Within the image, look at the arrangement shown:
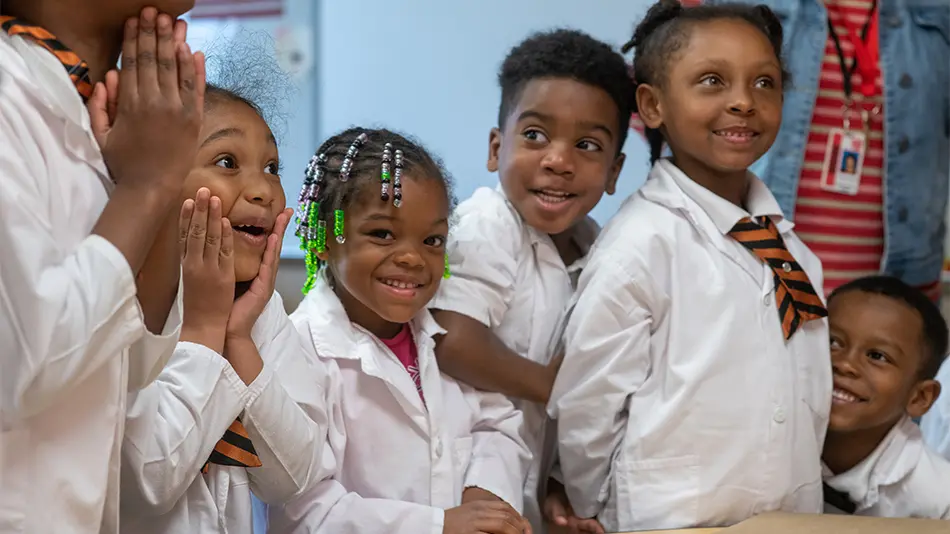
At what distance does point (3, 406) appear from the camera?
979 mm

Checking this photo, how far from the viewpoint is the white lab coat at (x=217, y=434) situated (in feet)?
4.08

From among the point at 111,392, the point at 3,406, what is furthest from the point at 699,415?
the point at 3,406

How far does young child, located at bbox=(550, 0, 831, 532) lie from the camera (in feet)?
5.72

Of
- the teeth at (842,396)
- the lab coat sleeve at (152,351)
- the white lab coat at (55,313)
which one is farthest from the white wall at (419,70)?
the white lab coat at (55,313)

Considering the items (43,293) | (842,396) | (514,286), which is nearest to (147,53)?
(43,293)

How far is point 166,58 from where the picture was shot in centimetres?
111

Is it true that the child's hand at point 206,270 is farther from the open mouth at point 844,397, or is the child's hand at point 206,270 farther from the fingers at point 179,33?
the open mouth at point 844,397

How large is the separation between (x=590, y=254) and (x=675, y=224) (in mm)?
169

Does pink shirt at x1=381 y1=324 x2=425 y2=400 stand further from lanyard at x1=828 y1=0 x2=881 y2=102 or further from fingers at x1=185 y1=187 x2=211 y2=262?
lanyard at x1=828 y1=0 x2=881 y2=102

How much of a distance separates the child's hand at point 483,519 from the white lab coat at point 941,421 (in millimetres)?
1079

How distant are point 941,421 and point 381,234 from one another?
134 cm

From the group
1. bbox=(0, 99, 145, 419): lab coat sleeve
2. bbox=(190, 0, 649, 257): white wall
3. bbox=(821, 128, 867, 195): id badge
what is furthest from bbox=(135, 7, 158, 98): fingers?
bbox=(190, 0, 649, 257): white wall

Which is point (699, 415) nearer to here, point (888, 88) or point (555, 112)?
point (555, 112)

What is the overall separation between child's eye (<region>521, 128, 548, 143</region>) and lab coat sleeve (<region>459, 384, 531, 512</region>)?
500mm
